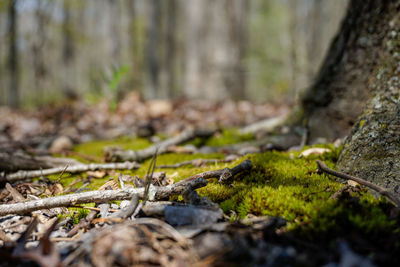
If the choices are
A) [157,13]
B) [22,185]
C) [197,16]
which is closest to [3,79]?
[157,13]

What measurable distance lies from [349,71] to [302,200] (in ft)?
5.85

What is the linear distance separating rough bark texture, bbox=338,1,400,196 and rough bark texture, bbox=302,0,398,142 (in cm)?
4

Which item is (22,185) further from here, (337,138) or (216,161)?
(337,138)

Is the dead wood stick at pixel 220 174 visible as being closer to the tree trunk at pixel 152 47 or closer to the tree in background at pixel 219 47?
the tree in background at pixel 219 47

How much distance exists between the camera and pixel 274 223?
1269 millimetres

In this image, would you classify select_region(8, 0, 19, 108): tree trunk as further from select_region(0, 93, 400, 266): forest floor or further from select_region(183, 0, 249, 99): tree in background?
select_region(0, 93, 400, 266): forest floor

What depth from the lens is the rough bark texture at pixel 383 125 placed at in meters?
1.64

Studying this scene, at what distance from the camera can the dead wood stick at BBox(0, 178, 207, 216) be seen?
154 centimetres

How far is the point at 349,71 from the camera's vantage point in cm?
258

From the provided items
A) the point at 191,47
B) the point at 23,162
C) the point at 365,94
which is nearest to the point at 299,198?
the point at 365,94

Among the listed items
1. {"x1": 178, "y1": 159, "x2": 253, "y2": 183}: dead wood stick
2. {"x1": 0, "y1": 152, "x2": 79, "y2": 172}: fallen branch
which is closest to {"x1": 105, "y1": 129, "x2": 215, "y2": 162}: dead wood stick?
{"x1": 0, "y1": 152, "x2": 79, "y2": 172}: fallen branch

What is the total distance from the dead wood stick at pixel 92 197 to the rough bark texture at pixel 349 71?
180 cm

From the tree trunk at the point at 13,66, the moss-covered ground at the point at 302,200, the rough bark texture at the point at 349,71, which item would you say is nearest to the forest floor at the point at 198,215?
the moss-covered ground at the point at 302,200

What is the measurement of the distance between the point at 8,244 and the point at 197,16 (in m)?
7.92
